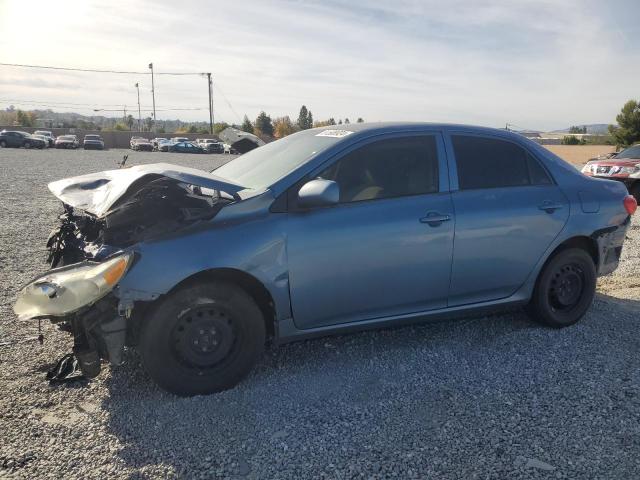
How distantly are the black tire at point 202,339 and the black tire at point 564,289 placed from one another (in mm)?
2419

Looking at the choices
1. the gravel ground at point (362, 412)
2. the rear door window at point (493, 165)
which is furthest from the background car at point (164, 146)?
the rear door window at point (493, 165)

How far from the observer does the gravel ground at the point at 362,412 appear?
270 centimetres

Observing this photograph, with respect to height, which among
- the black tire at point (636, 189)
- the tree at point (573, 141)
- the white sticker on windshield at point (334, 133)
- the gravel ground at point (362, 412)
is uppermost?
the tree at point (573, 141)

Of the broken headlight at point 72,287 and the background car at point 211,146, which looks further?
the background car at point 211,146

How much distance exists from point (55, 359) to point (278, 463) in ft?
6.55

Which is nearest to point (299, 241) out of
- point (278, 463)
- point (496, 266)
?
point (278, 463)

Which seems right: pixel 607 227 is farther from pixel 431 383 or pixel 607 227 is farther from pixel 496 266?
pixel 431 383

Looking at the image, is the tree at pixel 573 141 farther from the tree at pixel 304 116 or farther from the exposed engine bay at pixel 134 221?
the exposed engine bay at pixel 134 221

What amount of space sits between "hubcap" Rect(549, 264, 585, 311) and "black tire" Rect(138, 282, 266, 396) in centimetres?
255

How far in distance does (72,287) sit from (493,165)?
315 centimetres

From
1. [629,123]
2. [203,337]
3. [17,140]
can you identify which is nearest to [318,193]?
[203,337]

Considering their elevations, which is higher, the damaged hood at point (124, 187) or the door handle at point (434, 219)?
the damaged hood at point (124, 187)

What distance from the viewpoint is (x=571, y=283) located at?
448cm

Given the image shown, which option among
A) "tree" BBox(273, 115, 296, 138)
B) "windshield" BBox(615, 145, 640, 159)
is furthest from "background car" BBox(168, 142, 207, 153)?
"windshield" BBox(615, 145, 640, 159)
